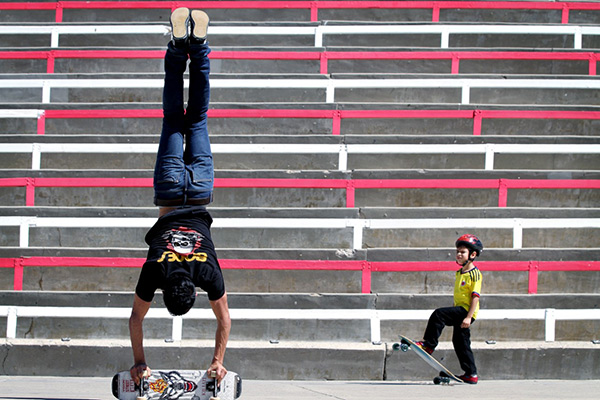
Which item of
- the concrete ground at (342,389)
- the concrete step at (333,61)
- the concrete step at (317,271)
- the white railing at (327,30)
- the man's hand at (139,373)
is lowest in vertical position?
the concrete ground at (342,389)

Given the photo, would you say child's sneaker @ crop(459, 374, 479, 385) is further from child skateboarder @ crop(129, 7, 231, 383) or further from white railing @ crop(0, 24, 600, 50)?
white railing @ crop(0, 24, 600, 50)

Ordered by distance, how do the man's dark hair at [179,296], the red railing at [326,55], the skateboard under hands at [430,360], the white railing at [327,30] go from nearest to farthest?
the man's dark hair at [179,296]
the skateboard under hands at [430,360]
the red railing at [326,55]
the white railing at [327,30]

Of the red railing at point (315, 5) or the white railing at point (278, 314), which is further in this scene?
the red railing at point (315, 5)

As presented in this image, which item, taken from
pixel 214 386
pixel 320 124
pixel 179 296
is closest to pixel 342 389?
pixel 214 386

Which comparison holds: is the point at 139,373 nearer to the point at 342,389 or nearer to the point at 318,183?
the point at 342,389

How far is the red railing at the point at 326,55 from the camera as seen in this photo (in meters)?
12.7

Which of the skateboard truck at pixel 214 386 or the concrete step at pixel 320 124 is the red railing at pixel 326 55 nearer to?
the concrete step at pixel 320 124

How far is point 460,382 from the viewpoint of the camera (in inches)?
297

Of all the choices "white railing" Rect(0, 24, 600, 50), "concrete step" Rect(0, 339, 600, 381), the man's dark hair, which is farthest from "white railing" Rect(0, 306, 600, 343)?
"white railing" Rect(0, 24, 600, 50)

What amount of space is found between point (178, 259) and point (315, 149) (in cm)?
542

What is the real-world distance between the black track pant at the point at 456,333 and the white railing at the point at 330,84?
17.5ft

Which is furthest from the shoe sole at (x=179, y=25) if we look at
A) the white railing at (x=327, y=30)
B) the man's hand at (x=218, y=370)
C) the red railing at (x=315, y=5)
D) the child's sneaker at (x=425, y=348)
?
Answer: the red railing at (x=315, y=5)

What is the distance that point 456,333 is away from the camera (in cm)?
747

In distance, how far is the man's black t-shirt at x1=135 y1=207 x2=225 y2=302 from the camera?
18.2ft
